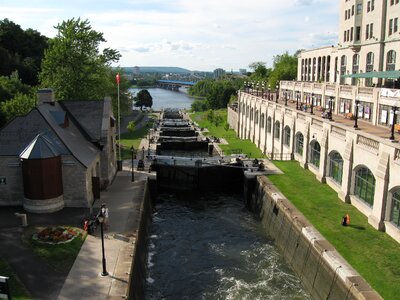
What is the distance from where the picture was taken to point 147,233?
33.5 metres

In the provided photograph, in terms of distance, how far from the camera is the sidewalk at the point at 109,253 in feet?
64.9

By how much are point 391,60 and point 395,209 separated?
3266 cm

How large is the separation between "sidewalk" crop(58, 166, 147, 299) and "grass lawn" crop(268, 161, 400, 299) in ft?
40.9

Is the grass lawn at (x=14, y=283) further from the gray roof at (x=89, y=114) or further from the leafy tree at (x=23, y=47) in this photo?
the leafy tree at (x=23, y=47)

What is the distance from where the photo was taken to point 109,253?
23.9 meters

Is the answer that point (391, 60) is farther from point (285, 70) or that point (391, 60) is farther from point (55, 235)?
point (285, 70)

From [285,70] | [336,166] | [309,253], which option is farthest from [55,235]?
[285,70]

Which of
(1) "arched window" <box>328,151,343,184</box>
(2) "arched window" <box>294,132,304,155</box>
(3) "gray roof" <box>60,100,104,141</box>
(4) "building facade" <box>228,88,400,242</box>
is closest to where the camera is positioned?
(4) "building facade" <box>228,88,400,242</box>

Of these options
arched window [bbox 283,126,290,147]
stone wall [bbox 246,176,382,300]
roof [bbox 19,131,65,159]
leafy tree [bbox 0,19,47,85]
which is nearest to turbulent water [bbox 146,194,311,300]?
stone wall [bbox 246,176,382,300]

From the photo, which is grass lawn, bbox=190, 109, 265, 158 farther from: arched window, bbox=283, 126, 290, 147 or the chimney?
the chimney

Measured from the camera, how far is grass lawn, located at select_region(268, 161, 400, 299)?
21703 millimetres

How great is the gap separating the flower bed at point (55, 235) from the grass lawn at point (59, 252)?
0.31m

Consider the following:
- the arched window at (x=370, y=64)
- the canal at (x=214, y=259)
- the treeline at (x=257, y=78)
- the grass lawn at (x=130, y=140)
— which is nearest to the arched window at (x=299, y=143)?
the canal at (x=214, y=259)

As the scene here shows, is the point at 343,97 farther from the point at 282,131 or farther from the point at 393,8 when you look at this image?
the point at 393,8
